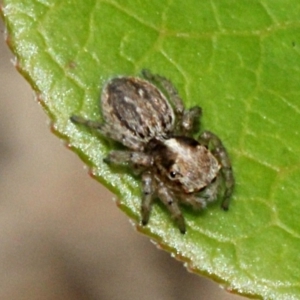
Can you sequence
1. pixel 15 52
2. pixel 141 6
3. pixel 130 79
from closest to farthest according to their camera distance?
pixel 15 52, pixel 141 6, pixel 130 79

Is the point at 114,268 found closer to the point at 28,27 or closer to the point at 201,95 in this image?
the point at 201,95

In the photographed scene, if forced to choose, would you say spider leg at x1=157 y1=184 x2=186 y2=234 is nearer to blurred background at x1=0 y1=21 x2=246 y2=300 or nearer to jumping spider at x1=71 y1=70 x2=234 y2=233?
jumping spider at x1=71 y1=70 x2=234 y2=233

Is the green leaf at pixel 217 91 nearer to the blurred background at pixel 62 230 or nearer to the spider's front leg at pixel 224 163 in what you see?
the spider's front leg at pixel 224 163

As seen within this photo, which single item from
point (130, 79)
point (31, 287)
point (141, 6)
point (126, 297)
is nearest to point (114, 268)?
point (126, 297)

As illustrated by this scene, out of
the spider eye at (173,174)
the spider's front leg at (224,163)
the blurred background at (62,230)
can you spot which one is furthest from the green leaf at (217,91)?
the blurred background at (62,230)

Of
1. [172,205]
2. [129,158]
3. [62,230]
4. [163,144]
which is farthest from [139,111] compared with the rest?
[62,230]
